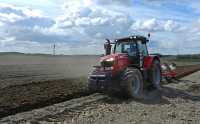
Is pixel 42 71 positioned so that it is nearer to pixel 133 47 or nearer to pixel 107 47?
pixel 107 47

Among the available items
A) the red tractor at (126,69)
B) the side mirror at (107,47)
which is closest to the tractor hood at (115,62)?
the red tractor at (126,69)

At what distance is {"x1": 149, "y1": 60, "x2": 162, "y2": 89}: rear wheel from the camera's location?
19.3 meters

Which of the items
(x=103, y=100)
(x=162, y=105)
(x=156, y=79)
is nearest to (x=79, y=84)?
(x=156, y=79)

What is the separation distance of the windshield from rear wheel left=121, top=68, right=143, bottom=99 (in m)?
0.92

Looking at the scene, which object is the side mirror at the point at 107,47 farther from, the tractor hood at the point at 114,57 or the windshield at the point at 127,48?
the tractor hood at the point at 114,57

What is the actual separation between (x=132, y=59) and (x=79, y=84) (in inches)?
154

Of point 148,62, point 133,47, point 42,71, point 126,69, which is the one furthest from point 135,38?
point 42,71

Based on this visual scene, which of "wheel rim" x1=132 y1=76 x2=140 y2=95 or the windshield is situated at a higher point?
the windshield

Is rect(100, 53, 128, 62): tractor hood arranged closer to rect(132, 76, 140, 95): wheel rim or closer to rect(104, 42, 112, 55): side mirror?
rect(104, 42, 112, 55): side mirror

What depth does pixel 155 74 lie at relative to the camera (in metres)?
20.0

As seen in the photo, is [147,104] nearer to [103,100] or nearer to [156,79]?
[103,100]

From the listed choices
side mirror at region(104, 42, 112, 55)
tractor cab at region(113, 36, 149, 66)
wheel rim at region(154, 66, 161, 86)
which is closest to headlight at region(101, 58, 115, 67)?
side mirror at region(104, 42, 112, 55)

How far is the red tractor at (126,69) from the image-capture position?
16594 mm

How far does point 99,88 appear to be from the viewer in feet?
54.5
